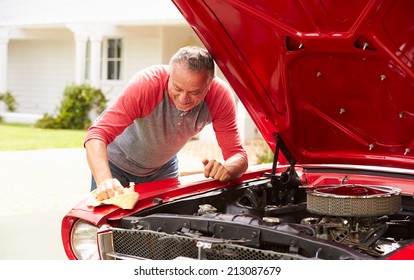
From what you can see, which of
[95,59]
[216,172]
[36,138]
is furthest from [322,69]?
[95,59]

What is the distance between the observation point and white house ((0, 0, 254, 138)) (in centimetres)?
1819

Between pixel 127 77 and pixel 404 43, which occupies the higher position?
pixel 404 43

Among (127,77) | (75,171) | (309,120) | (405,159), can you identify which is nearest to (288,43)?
(309,120)

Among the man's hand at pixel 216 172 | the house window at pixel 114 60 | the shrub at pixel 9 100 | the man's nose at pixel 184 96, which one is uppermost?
the man's nose at pixel 184 96

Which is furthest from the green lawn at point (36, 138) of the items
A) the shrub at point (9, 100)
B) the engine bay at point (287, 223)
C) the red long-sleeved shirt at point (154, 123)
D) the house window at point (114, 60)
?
the engine bay at point (287, 223)

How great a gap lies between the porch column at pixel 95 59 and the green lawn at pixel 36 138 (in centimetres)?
186

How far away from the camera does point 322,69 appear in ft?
10.0

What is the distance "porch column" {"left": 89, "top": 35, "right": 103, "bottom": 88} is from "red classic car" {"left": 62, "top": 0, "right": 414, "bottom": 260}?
15418mm

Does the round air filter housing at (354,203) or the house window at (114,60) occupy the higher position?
the round air filter housing at (354,203)

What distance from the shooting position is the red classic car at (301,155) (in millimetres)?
2436

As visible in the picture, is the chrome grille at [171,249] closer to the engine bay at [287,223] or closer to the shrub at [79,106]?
the engine bay at [287,223]

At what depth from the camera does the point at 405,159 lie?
323cm

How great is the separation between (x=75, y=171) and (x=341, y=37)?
30.8ft
